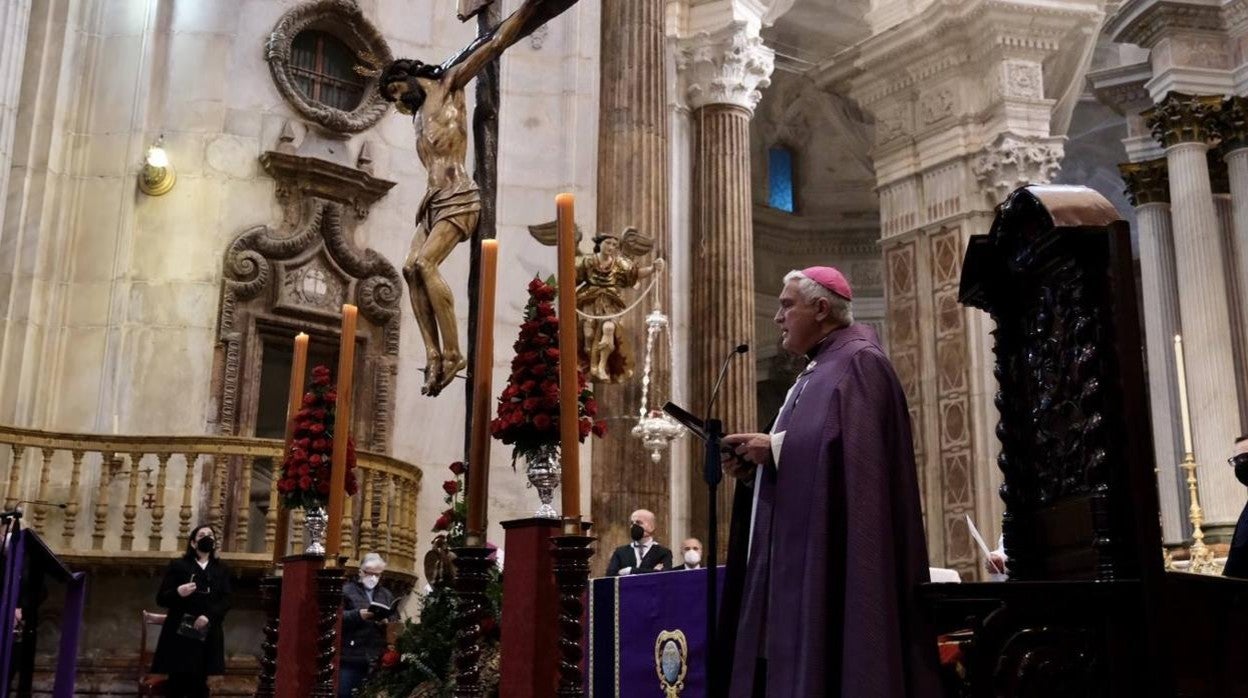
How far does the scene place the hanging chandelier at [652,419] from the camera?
9664 millimetres

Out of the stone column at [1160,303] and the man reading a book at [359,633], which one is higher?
the stone column at [1160,303]

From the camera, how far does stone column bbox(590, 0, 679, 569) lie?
384 inches

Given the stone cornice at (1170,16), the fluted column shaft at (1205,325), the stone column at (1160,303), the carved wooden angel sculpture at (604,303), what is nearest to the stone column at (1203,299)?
the fluted column shaft at (1205,325)

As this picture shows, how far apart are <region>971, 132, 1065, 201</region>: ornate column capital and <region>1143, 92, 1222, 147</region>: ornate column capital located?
4.63ft

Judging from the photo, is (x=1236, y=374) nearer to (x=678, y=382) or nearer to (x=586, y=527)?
(x=678, y=382)

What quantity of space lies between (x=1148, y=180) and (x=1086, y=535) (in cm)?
1713

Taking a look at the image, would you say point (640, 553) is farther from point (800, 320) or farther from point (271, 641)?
point (800, 320)

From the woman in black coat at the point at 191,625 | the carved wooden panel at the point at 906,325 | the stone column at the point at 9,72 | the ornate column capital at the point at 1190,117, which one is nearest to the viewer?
the woman in black coat at the point at 191,625

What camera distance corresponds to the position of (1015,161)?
55.3 feet

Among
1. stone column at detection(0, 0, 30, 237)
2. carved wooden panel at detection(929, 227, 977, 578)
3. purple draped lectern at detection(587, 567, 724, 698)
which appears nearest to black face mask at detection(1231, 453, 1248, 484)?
purple draped lectern at detection(587, 567, 724, 698)

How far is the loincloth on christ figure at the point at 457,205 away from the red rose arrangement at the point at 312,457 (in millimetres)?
1059

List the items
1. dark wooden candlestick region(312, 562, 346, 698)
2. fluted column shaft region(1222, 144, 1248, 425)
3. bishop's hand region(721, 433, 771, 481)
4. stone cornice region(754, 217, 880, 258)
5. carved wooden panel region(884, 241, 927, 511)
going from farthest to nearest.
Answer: stone cornice region(754, 217, 880, 258)
carved wooden panel region(884, 241, 927, 511)
fluted column shaft region(1222, 144, 1248, 425)
dark wooden candlestick region(312, 562, 346, 698)
bishop's hand region(721, 433, 771, 481)

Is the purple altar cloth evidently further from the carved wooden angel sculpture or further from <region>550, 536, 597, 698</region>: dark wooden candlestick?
the carved wooden angel sculpture

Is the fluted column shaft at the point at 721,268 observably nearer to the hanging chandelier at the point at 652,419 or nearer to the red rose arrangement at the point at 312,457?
the hanging chandelier at the point at 652,419
